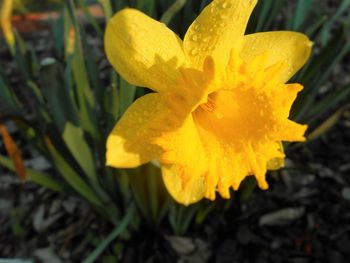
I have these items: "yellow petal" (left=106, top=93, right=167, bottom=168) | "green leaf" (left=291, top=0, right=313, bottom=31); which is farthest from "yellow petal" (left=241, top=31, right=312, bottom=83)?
"green leaf" (left=291, top=0, right=313, bottom=31)

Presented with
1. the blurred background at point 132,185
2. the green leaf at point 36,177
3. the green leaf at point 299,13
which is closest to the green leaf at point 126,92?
the blurred background at point 132,185

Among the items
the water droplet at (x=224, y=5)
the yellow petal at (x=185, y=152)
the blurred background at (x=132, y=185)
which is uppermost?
the water droplet at (x=224, y=5)

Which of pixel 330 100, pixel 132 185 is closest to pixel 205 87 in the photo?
pixel 132 185

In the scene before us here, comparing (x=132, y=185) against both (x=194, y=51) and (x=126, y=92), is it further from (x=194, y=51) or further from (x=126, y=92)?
(x=194, y=51)

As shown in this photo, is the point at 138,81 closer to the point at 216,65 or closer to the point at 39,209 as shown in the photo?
the point at 216,65

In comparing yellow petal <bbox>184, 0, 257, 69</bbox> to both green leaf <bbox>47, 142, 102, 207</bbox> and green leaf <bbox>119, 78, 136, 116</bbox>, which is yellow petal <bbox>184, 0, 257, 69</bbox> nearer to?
green leaf <bbox>119, 78, 136, 116</bbox>

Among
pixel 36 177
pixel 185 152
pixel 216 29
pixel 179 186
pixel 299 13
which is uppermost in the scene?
pixel 216 29

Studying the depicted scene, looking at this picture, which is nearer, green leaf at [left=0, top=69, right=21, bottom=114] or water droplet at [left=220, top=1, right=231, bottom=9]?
water droplet at [left=220, top=1, right=231, bottom=9]

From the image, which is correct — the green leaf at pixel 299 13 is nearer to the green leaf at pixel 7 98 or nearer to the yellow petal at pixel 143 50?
the yellow petal at pixel 143 50
